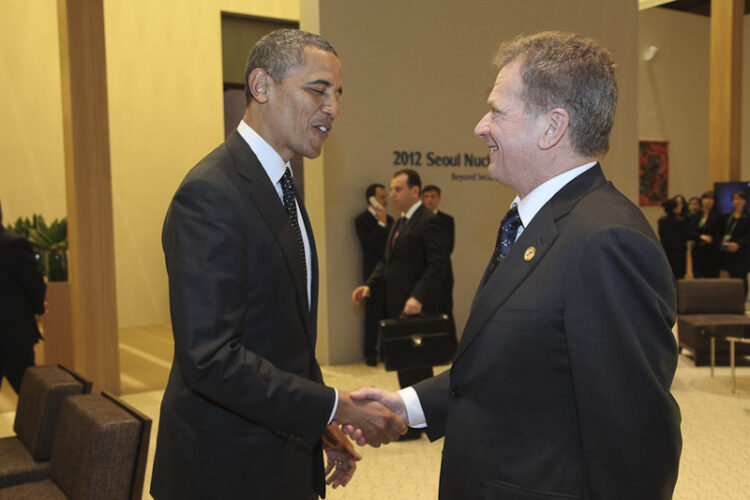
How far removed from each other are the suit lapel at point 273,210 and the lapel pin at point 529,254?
1.94ft

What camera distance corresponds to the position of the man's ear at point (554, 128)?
150 centimetres

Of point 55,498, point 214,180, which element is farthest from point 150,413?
point 214,180

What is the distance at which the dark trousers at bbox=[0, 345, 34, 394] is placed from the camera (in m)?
4.97

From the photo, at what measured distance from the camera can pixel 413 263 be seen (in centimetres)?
527

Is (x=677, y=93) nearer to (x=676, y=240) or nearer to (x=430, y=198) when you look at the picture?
(x=676, y=240)

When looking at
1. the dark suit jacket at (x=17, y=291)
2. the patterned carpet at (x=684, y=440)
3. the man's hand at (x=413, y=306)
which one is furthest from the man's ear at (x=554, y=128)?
the dark suit jacket at (x=17, y=291)

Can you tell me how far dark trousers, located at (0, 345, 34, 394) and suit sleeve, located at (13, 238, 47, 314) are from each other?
1.07 ft

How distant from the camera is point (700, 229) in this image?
1190 centimetres

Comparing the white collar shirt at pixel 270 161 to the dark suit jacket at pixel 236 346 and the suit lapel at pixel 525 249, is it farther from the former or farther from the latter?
the suit lapel at pixel 525 249

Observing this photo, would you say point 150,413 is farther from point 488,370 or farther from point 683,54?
point 683,54

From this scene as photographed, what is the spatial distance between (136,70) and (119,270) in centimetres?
302

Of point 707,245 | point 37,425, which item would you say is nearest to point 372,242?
point 37,425

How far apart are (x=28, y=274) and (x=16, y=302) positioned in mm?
220

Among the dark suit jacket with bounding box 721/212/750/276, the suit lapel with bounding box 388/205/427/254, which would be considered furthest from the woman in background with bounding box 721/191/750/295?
the suit lapel with bounding box 388/205/427/254
